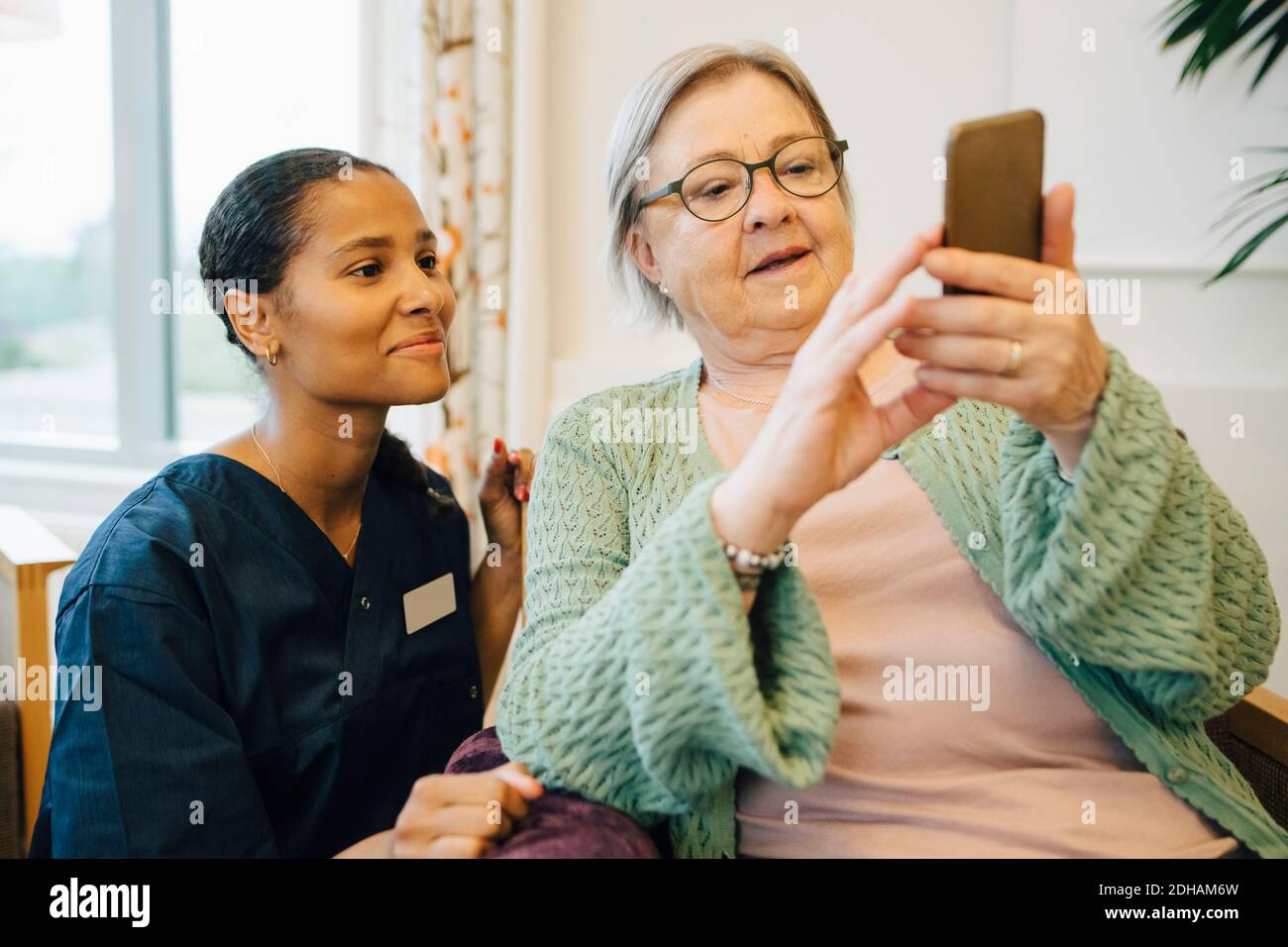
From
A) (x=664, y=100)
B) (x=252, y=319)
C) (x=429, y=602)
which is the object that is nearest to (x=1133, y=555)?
(x=664, y=100)

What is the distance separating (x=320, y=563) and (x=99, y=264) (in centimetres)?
239

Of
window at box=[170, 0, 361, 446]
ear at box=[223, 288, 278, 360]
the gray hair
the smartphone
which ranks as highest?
window at box=[170, 0, 361, 446]

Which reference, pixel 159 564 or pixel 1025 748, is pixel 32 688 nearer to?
pixel 159 564

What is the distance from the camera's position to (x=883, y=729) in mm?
1016

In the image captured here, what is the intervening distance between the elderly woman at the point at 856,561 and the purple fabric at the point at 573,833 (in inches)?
1.1

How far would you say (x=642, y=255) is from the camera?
Result: 4.45ft

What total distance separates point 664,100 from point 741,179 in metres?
0.14

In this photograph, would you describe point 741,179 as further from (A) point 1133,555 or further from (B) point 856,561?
(A) point 1133,555

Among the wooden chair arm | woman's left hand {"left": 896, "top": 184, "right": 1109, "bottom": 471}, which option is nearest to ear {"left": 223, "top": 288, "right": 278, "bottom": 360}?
woman's left hand {"left": 896, "top": 184, "right": 1109, "bottom": 471}

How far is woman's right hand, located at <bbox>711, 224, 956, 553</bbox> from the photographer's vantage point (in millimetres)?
777

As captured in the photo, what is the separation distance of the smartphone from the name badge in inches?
34.5

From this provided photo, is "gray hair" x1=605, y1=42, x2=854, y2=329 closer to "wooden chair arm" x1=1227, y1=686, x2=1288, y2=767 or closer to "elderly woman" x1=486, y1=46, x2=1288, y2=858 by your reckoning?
"elderly woman" x1=486, y1=46, x2=1288, y2=858

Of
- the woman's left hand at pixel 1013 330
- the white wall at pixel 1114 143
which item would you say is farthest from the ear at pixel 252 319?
the white wall at pixel 1114 143

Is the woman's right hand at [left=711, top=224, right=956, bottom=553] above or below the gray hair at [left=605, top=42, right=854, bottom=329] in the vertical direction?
below
